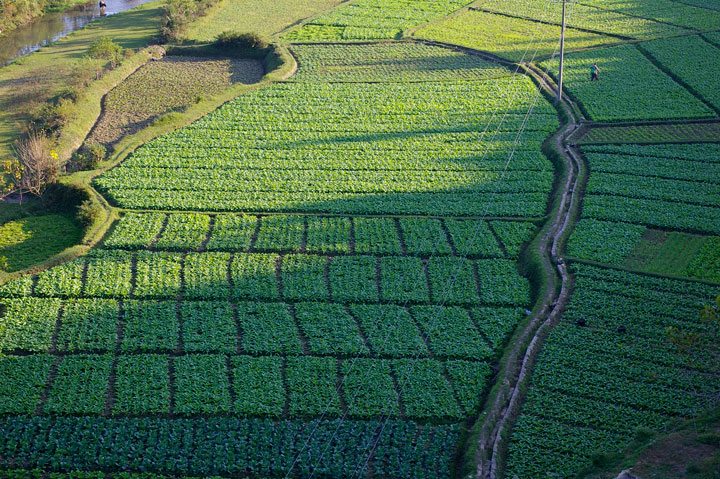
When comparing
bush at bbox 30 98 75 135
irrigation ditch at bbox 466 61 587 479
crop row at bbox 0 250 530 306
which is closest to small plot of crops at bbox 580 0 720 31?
irrigation ditch at bbox 466 61 587 479

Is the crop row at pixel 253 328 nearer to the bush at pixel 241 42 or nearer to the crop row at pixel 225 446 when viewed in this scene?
the crop row at pixel 225 446

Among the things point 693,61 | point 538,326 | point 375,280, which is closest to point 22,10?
point 375,280

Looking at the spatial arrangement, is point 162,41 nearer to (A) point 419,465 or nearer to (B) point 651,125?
(B) point 651,125

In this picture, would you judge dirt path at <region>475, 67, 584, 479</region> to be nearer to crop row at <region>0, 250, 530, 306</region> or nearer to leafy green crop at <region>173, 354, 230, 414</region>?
crop row at <region>0, 250, 530, 306</region>

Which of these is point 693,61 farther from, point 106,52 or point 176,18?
point 106,52

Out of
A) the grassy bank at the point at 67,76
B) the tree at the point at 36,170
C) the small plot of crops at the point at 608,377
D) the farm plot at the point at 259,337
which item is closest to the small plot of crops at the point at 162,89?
the grassy bank at the point at 67,76
